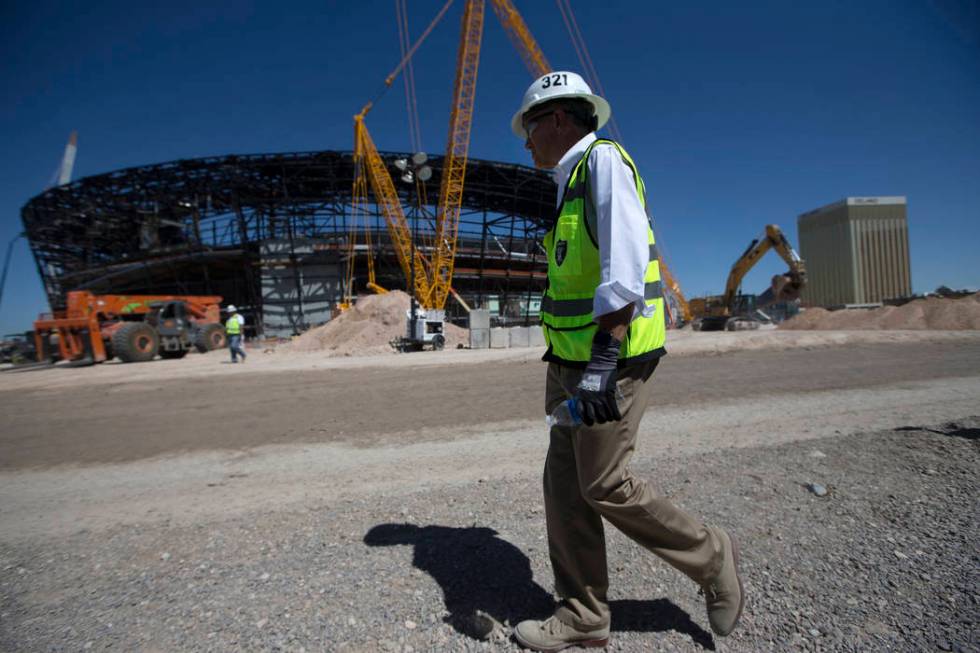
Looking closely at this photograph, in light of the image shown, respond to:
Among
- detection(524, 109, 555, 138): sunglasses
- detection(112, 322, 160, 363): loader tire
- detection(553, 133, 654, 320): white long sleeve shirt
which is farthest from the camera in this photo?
detection(112, 322, 160, 363): loader tire

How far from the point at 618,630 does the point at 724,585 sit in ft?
1.34

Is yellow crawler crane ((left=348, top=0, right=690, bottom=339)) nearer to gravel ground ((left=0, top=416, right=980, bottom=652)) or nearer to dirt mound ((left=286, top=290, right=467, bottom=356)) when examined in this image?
dirt mound ((left=286, top=290, right=467, bottom=356))

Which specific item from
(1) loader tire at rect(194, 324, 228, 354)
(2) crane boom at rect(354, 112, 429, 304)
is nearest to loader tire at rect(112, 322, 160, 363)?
(1) loader tire at rect(194, 324, 228, 354)

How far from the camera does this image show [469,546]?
2076 millimetres

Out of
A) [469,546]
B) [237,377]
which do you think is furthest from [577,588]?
[237,377]

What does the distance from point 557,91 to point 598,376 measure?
1.07m

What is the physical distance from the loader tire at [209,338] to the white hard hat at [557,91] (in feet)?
69.5

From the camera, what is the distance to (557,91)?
1546 millimetres

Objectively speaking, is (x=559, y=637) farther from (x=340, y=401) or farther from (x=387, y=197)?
(x=387, y=197)

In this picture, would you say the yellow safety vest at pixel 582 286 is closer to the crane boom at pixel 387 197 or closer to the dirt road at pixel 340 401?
the dirt road at pixel 340 401

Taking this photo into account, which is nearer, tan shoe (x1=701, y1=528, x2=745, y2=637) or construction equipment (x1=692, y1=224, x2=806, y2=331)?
tan shoe (x1=701, y1=528, x2=745, y2=637)

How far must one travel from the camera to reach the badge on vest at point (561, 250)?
1442 mm

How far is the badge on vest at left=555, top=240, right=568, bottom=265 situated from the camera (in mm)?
1442

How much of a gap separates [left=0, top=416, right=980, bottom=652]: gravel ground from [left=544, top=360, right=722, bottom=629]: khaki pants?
21 cm
